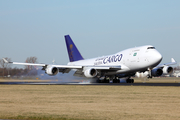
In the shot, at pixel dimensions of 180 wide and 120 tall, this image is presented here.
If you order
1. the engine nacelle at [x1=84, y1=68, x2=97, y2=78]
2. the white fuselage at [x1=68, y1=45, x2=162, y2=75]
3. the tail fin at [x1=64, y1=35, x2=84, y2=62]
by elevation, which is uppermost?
the tail fin at [x1=64, y1=35, x2=84, y2=62]

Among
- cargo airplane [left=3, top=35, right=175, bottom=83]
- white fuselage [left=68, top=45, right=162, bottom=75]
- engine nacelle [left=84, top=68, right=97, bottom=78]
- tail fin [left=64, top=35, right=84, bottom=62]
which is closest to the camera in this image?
white fuselage [left=68, top=45, right=162, bottom=75]

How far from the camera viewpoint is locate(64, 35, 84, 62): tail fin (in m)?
59.8

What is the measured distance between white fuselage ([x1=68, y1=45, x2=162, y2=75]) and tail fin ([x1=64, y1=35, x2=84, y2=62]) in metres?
10.6

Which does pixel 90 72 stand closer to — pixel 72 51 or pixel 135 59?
pixel 135 59

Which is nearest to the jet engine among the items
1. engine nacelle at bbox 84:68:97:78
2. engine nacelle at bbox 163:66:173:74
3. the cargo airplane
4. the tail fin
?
the cargo airplane

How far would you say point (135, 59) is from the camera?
44.5 meters

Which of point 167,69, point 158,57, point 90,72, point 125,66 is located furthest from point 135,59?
point 90,72

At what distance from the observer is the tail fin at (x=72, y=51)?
59.8m

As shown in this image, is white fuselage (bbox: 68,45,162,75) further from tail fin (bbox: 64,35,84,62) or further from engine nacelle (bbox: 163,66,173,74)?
tail fin (bbox: 64,35,84,62)

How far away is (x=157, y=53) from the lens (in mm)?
43031

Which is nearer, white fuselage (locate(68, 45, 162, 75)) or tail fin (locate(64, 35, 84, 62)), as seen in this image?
white fuselage (locate(68, 45, 162, 75))

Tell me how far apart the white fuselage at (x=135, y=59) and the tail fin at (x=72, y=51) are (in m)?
10.6

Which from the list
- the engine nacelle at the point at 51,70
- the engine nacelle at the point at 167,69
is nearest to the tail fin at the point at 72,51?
the engine nacelle at the point at 51,70

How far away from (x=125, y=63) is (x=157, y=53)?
17.6ft
